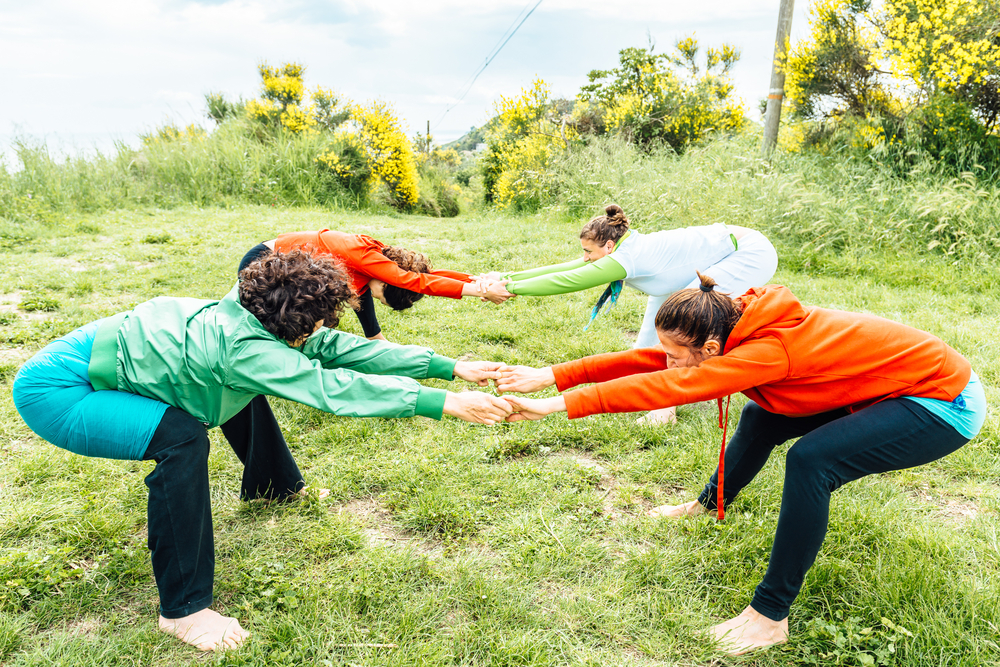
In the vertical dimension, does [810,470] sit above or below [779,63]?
below

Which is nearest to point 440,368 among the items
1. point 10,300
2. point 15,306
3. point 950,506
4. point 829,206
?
point 950,506

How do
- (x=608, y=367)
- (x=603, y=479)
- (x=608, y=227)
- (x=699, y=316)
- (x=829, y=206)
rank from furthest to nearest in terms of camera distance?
(x=829, y=206) → (x=608, y=227) → (x=603, y=479) → (x=608, y=367) → (x=699, y=316)

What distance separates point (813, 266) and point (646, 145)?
789cm

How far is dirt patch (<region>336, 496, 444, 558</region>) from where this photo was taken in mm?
2877

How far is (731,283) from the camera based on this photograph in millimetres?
3895

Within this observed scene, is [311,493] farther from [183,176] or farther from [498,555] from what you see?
[183,176]

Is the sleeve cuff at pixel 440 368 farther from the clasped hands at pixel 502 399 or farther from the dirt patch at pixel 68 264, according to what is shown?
the dirt patch at pixel 68 264

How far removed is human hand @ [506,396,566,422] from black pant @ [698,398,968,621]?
0.87m

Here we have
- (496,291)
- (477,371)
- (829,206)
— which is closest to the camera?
(477,371)

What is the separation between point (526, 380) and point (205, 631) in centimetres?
162

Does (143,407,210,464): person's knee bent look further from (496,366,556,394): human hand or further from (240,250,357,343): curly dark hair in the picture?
(496,366,556,394): human hand

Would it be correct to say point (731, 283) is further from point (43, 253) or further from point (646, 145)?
point (646, 145)

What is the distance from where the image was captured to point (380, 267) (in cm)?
438

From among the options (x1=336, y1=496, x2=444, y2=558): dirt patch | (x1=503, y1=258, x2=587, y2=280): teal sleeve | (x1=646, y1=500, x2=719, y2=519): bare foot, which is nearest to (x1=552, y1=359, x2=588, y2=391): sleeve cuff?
(x1=646, y1=500, x2=719, y2=519): bare foot
